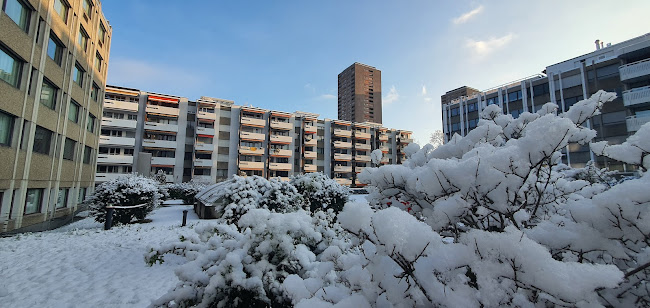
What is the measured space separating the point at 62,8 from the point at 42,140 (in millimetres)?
7193

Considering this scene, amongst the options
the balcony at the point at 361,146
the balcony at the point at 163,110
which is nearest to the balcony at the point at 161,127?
the balcony at the point at 163,110

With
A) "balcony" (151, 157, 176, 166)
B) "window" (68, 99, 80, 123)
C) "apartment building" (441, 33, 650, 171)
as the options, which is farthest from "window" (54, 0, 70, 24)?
"apartment building" (441, 33, 650, 171)

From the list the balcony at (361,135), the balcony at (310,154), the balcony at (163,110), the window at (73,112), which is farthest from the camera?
the balcony at (361,135)

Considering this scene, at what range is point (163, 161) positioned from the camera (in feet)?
127

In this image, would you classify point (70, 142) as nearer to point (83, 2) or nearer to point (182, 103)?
point (83, 2)

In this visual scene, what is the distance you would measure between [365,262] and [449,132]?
48.5m

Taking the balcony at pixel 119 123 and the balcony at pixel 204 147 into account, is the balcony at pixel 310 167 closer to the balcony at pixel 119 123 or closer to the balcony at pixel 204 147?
the balcony at pixel 204 147

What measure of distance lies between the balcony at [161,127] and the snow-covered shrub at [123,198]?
98.6 ft

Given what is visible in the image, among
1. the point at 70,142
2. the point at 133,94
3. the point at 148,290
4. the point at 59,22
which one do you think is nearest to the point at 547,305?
the point at 148,290

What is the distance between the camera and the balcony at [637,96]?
922 inches

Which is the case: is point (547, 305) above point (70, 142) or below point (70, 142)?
below

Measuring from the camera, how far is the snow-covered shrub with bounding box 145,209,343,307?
8.92 ft

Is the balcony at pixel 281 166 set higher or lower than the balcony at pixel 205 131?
lower

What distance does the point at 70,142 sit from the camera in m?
16.5
